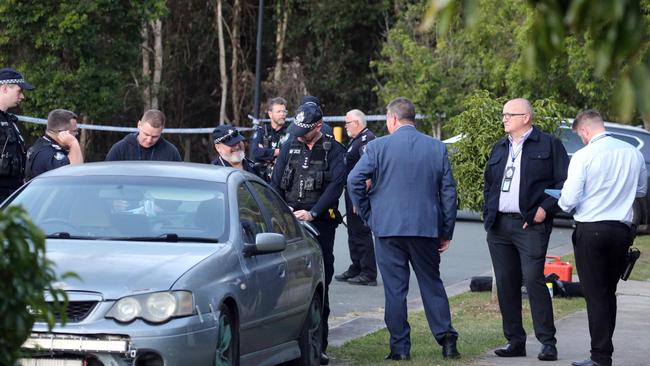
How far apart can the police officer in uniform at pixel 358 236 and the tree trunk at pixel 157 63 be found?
3179cm

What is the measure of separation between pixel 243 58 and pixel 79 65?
40.3 ft

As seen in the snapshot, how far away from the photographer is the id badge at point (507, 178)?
9414 millimetres

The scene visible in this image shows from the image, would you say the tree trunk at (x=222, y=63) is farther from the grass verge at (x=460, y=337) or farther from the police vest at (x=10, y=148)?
the police vest at (x=10, y=148)

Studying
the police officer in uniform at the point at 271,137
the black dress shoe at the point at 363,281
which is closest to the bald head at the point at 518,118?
the black dress shoe at the point at 363,281

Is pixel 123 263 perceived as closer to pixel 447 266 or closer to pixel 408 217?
pixel 408 217

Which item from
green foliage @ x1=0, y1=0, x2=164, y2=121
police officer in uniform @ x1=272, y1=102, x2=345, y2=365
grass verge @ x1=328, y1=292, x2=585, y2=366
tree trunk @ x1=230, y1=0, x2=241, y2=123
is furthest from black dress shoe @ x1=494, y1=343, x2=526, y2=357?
tree trunk @ x1=230, y1=0, x2=241, y2=123

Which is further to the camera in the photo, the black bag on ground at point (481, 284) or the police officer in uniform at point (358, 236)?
the police officer in uniform at point (358, 236)

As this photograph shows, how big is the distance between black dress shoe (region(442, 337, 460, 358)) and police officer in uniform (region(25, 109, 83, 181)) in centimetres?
323

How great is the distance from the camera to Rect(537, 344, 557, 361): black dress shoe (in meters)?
9.29

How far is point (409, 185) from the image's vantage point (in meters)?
9.20

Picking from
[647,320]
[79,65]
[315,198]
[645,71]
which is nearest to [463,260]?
Answer: [647,320]

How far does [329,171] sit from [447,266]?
6276 mm

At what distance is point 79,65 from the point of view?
36.1m

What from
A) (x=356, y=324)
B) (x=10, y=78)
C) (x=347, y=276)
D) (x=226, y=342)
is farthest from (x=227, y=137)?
(x=347, y=276)
